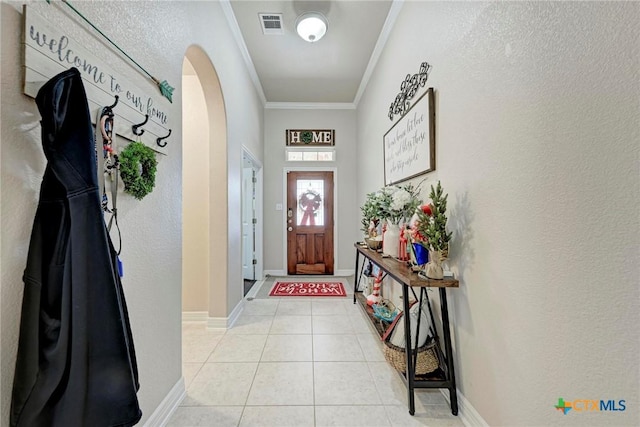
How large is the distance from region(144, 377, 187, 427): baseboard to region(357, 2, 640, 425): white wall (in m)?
1.64

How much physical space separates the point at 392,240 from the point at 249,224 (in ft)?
8.43

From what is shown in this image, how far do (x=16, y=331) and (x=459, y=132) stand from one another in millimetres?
1971

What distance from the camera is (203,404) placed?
1558 mm

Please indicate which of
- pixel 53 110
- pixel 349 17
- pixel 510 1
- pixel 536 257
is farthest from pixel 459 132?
pixel 349 17

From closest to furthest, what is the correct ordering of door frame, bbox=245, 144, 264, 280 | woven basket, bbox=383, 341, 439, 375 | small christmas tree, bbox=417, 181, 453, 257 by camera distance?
1. small christmas tree, bbox=417, 181, 453, 257
2. woven basket, bbox=383, 341, 439, 375
3. door frame, bbox=245, 144, 264, 280

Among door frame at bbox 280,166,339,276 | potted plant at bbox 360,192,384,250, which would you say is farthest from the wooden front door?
potted plant at bbox 360,192,384,250

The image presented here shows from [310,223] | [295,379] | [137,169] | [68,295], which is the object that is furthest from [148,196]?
[310,223]

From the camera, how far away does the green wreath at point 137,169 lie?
1.11m

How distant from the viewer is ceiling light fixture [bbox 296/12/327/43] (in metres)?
2.45

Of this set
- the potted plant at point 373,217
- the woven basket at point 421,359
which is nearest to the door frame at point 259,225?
the potted plant at point 373,217

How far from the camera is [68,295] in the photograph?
29.0 inches

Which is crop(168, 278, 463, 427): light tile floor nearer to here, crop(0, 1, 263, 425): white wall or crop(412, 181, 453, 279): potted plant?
crop(0, 1, 263, 425): white wall

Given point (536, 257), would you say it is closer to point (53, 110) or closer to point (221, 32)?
point (53, 110)

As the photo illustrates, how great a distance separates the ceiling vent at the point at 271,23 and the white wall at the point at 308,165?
1.92m
